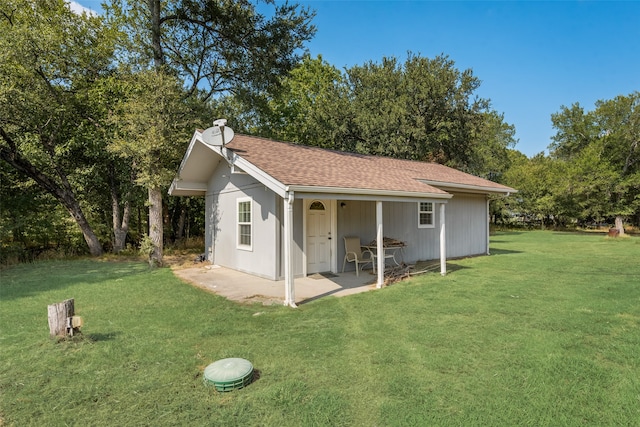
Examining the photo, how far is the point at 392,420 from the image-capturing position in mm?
2586

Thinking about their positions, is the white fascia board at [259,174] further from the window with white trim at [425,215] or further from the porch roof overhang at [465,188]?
the window with white trim at [425,215]

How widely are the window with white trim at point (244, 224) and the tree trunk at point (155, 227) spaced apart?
3.29 metres

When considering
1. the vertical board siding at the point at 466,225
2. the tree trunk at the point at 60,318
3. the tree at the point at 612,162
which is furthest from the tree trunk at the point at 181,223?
the tree at the point at 612,162

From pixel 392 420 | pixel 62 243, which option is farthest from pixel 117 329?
pixel 62 243

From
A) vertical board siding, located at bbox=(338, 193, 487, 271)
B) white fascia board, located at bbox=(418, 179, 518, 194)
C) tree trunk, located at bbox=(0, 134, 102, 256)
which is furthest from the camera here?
tree trunk, located at bbox=(0, 134, 102, 256)

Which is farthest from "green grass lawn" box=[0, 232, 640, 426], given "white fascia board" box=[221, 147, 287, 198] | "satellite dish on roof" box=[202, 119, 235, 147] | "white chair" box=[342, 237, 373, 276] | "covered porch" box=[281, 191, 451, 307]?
"satellite dish on roof" box=[202, 119, 235, 147]

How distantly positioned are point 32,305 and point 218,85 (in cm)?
1212

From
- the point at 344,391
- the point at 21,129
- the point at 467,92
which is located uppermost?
the point at 467,92

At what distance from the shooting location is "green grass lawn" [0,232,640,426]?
270cm

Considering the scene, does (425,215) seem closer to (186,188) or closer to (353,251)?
(353,251)

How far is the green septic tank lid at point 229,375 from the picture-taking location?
3.05 m

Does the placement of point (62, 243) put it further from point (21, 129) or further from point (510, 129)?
point (510, 129)

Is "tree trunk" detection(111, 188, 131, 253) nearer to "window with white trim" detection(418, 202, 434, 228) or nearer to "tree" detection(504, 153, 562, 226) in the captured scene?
"window with white trim" detection(418, 202, 434, 228)

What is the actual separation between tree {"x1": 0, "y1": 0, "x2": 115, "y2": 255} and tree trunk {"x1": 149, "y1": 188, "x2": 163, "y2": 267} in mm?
3981
